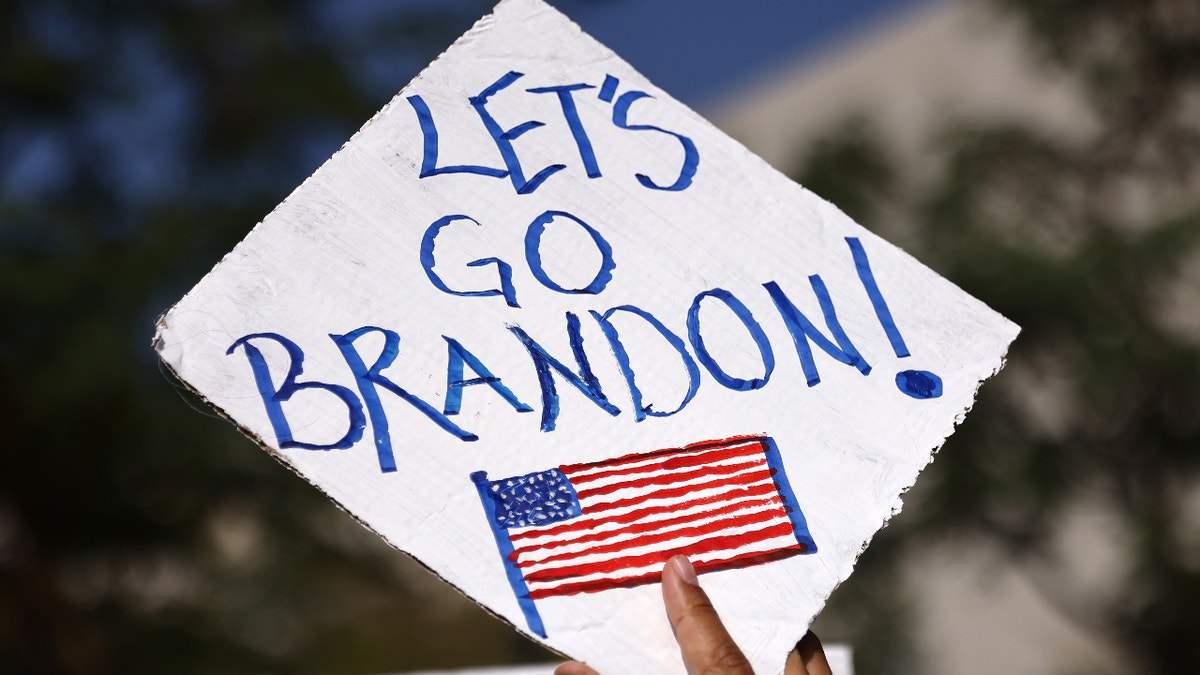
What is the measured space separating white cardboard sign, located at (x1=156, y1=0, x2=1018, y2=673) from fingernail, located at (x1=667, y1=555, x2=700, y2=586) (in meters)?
0.02

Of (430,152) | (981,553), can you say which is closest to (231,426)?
(430,152)

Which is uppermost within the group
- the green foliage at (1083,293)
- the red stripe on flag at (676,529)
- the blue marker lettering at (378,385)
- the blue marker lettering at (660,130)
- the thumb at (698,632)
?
the green foliage at (1083,293)

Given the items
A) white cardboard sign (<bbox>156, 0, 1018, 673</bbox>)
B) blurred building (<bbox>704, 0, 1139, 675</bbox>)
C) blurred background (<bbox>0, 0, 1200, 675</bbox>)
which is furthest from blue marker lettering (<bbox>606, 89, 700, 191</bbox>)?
blurred building (<bbox>704, 0, 1139, 675</bbox>)

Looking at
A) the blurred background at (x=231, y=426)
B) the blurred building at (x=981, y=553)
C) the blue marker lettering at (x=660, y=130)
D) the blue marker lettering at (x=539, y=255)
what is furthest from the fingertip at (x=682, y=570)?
the blurred building at (x=981, y=553)

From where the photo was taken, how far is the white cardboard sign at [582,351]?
2.73 feet

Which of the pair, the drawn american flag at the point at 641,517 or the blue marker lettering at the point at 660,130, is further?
the blue marker lettering at the point at 660,130

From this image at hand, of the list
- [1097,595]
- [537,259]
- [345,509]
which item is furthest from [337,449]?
[1097,595]

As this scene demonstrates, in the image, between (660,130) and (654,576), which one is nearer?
(654,576)

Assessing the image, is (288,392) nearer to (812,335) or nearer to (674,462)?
(674,462)

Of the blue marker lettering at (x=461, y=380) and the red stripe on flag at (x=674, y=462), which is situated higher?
the blue marker lettering at (x=461, y=380)

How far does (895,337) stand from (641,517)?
11.1 inches

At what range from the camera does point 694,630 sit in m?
0.81

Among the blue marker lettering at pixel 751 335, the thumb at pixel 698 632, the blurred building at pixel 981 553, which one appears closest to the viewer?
the thumb at pixel 698 632

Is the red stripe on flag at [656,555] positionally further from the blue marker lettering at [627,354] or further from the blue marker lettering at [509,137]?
the blue marker lettering at [509,137]
